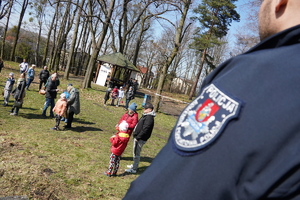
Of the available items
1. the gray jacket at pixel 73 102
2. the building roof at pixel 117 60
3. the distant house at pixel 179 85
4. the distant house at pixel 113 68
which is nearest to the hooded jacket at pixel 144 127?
the gray jacket at pixel 73 102

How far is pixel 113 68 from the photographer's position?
91.7ft

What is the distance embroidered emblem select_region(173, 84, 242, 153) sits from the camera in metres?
0.69

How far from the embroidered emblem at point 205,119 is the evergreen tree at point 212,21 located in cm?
3162

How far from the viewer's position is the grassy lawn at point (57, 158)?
5688mm

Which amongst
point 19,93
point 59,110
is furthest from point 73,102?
point 19,93

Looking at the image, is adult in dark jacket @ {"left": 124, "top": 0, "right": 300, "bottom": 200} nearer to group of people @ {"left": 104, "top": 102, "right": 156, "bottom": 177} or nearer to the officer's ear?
the officer's ear

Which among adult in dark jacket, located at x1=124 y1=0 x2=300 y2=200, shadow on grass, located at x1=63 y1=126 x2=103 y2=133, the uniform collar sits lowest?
shadow on grass, located at x1=63 y1=126 x2=103 y2=133

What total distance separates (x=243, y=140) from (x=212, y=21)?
113 ft

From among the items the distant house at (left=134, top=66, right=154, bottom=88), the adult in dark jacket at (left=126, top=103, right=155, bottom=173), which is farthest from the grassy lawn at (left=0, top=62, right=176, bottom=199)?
the distant house at (left=134, top=66, right=154, bottom=88)

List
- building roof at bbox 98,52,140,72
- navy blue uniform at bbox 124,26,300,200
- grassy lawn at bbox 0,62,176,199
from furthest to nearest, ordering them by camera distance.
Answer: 1. building roof at bbox 98,52,140,72
2. grassy lawn at bbox 0,62,176,199
3. navy blue uniform at bbox 124,26,300,200

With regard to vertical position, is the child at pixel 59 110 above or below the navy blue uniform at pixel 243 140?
below

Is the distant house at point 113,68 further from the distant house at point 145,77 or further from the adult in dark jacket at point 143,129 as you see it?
the distant house at point 145,77

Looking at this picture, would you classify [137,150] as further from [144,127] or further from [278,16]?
[278,16]

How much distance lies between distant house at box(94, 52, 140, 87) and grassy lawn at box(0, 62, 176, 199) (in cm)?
1440
